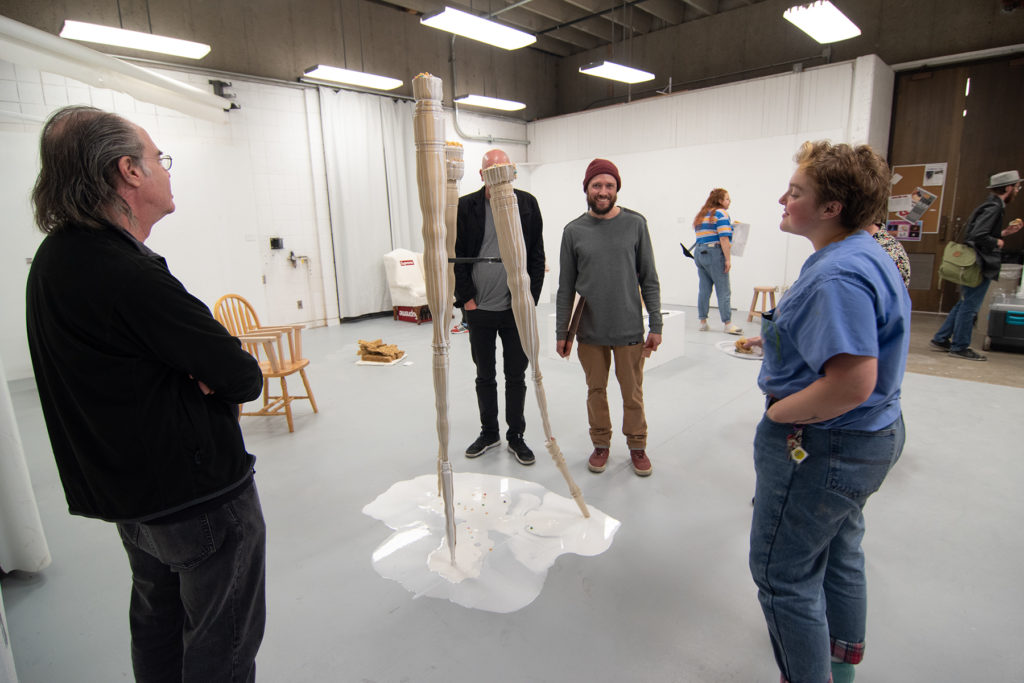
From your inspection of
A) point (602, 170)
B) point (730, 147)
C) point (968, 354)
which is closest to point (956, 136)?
point (730, 147)

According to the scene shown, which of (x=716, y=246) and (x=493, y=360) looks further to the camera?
(x=716, y=246)

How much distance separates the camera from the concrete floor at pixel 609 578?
1678 mm

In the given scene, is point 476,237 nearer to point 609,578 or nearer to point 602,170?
point 602,170

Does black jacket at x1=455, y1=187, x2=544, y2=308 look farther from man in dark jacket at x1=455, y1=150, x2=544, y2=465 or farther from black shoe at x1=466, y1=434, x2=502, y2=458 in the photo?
black shoe at x1=466, y1=434, x2=502, y2=458

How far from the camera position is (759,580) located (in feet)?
4.32

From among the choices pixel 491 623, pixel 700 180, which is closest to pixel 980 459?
pixel 491 623

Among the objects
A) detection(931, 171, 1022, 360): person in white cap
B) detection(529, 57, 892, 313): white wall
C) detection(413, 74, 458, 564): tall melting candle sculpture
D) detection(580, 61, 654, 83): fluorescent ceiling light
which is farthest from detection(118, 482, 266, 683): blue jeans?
detection(580, 61, 654, 83): fluorescent ceiling light

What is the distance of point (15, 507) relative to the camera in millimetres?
2080

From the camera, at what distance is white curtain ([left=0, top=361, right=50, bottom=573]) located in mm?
2041

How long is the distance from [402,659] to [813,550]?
1230mm

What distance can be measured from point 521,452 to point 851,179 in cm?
223

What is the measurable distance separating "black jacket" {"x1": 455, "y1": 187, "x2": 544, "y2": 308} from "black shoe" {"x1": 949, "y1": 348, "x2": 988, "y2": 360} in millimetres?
4442

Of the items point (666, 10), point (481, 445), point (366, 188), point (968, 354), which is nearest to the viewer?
point (481, 445)

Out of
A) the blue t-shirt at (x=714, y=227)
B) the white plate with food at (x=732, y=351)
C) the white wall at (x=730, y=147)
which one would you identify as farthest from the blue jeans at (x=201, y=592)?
the white wall at (x=730, y=147)
